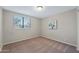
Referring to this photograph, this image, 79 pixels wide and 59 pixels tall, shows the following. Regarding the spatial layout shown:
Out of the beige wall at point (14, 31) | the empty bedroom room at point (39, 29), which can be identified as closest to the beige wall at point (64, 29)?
the empty bedroom room at point (39, 29)

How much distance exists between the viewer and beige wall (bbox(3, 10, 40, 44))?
134 centimetres

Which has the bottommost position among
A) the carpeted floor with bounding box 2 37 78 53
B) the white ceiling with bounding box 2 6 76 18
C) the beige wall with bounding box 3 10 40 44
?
the carpeted floor with bounding box 2 37 78 53

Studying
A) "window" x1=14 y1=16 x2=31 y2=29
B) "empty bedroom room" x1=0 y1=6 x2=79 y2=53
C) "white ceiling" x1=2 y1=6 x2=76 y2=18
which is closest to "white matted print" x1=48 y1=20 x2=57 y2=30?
"empty bedroom room" x1=0 y1=6 x2=79 y2=53

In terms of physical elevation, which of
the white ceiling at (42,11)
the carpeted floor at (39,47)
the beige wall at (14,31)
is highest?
the white ceiling at (42,11)

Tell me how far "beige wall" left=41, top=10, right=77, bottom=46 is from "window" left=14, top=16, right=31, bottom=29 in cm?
26

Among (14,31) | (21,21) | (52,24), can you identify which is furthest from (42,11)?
(14,31)

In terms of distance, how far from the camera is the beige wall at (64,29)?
1368mm

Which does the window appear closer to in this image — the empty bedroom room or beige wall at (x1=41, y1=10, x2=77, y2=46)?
the empty bedroom room

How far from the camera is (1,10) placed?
1332 millimetres

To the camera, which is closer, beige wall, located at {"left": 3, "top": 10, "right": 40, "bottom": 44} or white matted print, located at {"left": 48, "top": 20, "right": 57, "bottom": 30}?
beige wall, located at {"left": 3, "top": 10, "right": 40, "bottom": 44}

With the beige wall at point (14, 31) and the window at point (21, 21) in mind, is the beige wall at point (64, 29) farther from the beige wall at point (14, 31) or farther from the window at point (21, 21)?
the window at point (21, 21)

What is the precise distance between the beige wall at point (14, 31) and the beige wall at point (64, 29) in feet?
0.39
